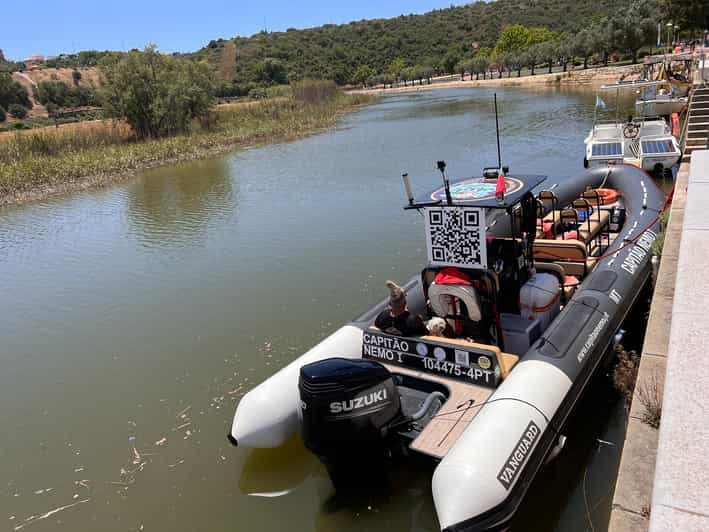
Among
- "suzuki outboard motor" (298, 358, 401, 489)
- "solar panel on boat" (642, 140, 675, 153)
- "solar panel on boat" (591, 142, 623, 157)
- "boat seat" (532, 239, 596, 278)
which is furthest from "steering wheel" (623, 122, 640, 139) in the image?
"suzuki outboard motor" (298, 358, 401, 489)

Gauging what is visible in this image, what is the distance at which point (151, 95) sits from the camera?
30719 millimetres

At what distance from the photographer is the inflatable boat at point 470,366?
3578 millimetres

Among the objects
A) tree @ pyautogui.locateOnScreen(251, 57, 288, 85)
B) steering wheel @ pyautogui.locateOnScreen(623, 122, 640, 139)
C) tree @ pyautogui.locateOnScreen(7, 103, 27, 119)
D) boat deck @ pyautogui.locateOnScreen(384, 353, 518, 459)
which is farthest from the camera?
tree @ pyautogui.locateOnScreen(251, 57, 288, 85)

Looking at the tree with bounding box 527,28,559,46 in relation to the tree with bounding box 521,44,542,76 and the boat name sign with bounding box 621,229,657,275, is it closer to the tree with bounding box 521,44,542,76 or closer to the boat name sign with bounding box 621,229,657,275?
the tree with bounding box 521,44,542,76

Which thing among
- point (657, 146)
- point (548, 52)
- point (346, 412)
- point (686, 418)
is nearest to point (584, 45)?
point (548, 52)

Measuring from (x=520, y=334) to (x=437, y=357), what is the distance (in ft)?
3.17

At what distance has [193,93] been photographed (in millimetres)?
31562

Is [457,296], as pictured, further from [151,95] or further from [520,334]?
[151,95]

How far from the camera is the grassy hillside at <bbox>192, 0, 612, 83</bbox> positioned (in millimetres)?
98000

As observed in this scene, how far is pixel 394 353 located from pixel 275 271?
5190 mm

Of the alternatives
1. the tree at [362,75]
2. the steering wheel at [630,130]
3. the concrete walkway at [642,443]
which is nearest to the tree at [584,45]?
the steering wheel at [630,130]

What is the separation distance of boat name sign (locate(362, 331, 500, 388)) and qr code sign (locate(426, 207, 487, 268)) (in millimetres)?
798

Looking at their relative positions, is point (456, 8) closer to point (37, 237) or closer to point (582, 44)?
point (582, 44)

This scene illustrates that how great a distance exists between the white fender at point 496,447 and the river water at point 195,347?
782 mm
